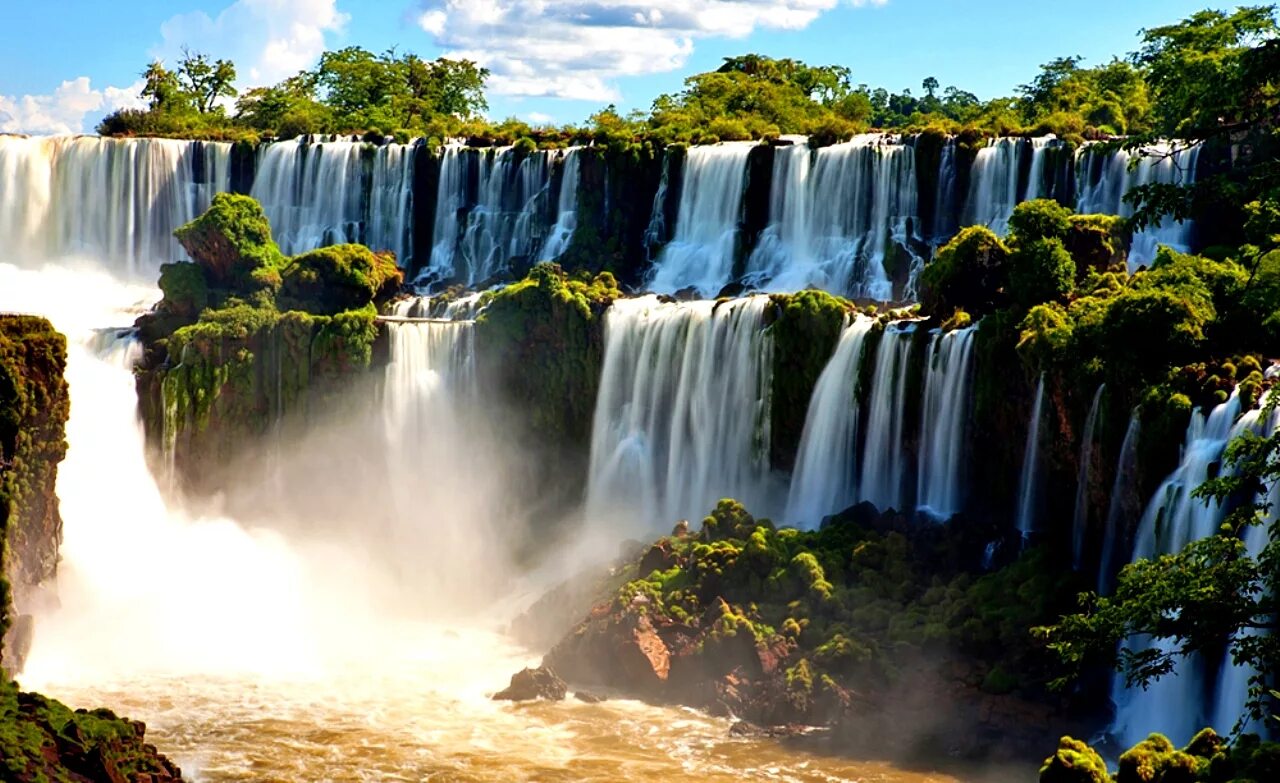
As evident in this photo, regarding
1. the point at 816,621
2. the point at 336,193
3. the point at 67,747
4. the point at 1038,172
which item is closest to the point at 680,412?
the point at 816,621

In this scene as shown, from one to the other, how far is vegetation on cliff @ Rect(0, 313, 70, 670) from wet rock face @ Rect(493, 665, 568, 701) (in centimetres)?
851

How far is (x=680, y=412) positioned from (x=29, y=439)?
13847mm

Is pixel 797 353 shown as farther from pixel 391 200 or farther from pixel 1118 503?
pixel 391 200

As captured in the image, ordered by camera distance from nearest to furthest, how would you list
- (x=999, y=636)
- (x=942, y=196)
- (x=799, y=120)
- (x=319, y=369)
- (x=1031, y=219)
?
(x=999, y=636) < (x=1031, y=219) < (x=319, y=369) < (x=942, y=196) < (x=799, y=120)

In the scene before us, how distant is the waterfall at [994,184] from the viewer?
133ft

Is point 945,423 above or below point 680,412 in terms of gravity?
above

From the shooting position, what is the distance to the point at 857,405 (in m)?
32.8

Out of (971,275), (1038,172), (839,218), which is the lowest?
(971,275)

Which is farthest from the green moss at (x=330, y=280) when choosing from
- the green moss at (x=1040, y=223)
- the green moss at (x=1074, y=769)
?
the green moss at (x=1074, y=769)

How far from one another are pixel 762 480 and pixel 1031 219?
8.18 m

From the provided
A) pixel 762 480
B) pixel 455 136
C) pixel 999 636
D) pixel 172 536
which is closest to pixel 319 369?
pixel 172 536

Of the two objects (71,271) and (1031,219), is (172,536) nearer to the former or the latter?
(71,271)

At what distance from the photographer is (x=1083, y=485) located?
27.5m

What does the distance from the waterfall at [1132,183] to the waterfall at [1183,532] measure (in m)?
13.3
